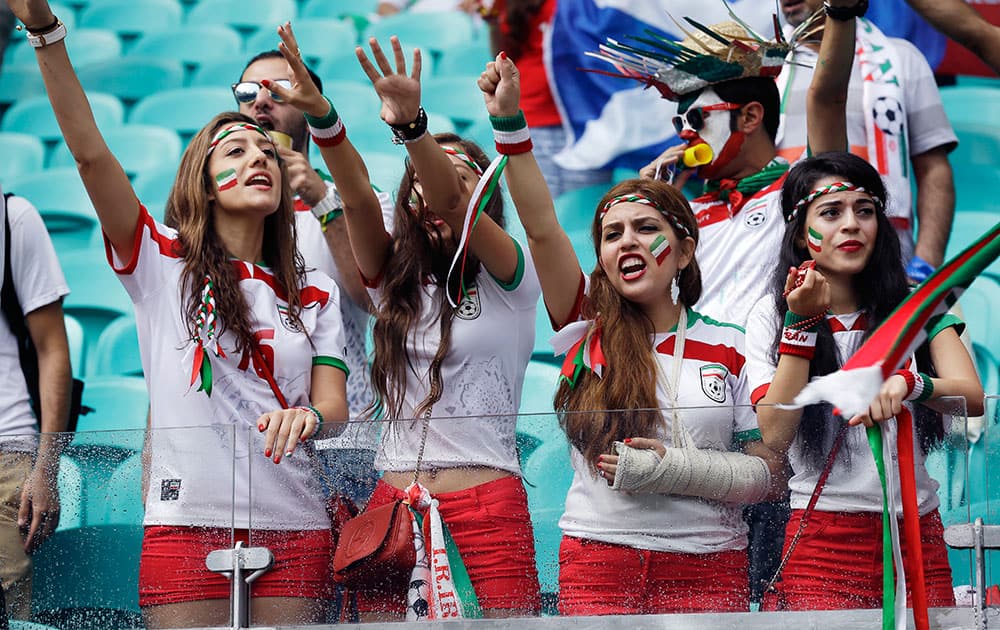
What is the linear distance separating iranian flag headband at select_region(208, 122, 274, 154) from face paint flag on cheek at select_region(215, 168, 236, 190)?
0.08m

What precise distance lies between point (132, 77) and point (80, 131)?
17.0 feet

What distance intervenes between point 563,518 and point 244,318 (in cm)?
92

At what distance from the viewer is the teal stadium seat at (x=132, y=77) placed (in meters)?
7.93

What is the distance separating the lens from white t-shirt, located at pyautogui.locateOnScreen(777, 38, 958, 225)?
4188 millimetres

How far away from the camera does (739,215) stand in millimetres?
3713

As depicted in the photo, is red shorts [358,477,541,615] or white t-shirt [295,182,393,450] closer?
red shorts [358,477,541,615]

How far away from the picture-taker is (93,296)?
5809mm

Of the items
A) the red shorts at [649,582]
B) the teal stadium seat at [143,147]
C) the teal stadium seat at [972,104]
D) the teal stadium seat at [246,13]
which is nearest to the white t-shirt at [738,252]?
the red shorts at [649,582]

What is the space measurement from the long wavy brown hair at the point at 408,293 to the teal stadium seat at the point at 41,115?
15.0ft

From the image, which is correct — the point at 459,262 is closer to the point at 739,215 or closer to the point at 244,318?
the point at 244,318

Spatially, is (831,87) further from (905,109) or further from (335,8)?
(335,8)

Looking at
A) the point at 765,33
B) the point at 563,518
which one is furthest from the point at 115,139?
the point at 563,518

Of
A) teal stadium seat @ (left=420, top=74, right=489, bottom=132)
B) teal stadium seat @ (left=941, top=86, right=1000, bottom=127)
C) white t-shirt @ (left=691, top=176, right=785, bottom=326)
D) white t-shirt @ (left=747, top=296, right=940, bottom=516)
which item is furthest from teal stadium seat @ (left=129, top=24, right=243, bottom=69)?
white t-shirt @ (left=747, top=296, right=940, bottom=516)

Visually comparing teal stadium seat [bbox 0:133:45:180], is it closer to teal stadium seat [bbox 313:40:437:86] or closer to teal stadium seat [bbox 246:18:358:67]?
teal stadium seat [bbox 246:18:358:67]
